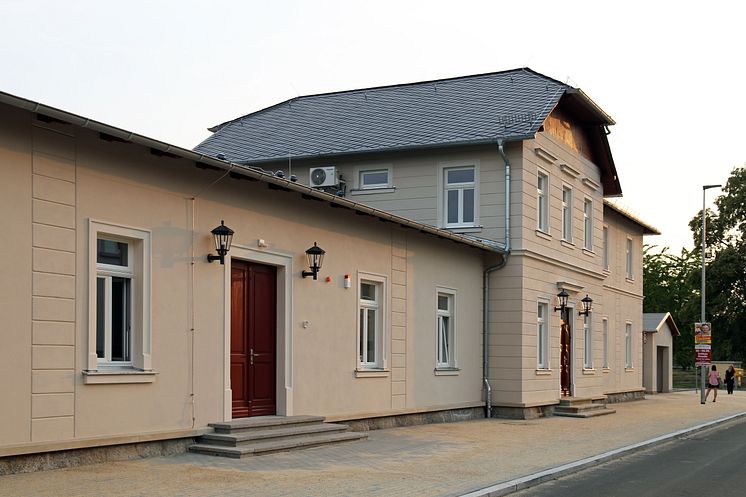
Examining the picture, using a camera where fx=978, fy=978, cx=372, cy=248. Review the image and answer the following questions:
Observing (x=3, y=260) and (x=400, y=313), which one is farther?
(x=400, y=313)

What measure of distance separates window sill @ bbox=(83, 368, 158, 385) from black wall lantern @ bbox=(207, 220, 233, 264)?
198 cm

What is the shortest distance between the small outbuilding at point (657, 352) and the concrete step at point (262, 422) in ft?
97.1

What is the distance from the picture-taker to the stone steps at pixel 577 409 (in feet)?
82.2

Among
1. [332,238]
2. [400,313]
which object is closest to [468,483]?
[332,238]

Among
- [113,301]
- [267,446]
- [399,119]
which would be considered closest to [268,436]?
[267,446]

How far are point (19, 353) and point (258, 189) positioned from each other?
537 cm

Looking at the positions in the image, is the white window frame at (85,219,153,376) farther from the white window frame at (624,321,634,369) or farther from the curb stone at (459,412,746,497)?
the white window frame at (624,321,634,369)

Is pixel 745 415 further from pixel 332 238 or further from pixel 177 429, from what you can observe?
pixel 177 429

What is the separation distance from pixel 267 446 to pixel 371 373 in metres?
5.36

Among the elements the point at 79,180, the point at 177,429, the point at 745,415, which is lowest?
the point at 745,415

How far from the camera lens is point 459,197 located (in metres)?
24.0

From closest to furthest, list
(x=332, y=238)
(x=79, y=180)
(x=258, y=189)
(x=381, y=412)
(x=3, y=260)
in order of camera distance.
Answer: (x=3, y=260) → (x=79, y=180) → (x=258, y=189) → (x=332, y=238) → (x=381, y=412)

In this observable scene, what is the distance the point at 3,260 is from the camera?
10781 mm

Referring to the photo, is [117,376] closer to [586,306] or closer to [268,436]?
[268,436]
